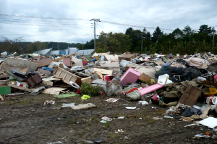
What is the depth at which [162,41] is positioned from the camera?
1458 inches

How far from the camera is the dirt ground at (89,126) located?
9.99 feet

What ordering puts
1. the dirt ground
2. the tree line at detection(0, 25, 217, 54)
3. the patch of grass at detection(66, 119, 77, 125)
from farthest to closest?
1. the tree line at detection(0, 25, 217, 54)
2. the patch of grass at detection(66, 119, 77, 125)
3. the dirt ground

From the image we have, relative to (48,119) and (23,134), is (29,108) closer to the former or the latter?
(48,119)

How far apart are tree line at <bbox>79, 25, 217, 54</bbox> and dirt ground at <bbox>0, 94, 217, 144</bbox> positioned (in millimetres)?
17851

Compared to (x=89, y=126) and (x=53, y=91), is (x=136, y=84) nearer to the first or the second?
(x=53, y=91)

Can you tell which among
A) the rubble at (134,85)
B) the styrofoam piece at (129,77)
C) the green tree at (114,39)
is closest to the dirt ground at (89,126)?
the rubble at (134,85)

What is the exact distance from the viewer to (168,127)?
3.61 m

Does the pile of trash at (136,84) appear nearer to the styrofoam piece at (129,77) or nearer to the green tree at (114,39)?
the styrofoam piece at (129,77)

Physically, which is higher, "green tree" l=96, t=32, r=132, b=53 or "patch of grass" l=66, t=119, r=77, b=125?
"green tree" l=96, t=32, r=132, b=53

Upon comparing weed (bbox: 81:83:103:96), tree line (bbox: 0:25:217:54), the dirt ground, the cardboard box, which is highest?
tree line (bbox: 0:25:217:54)

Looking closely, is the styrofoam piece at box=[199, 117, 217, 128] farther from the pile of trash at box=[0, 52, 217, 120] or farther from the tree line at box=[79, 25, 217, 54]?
the tree line at box=[79, 25, 217, 54]

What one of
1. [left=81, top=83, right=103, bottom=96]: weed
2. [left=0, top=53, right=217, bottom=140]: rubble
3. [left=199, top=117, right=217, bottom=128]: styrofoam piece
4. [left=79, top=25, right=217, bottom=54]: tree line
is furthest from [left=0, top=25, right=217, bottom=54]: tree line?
[left=199, top=117, right=217, bottom=128]: styrofoam piece

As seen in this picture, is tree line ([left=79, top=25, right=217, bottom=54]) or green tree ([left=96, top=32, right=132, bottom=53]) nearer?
tree line ([left=79, top=25, right=217, bottom=54])

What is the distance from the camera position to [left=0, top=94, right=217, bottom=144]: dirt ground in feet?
9.99
